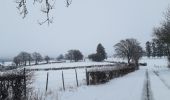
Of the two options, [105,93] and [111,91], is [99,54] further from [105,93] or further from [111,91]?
[105,93]

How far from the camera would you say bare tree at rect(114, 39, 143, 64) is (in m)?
110

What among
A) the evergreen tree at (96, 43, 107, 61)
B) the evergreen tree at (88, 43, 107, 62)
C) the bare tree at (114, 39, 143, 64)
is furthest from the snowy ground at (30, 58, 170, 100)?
the evergreen tree at (96, 43, 107, 61)

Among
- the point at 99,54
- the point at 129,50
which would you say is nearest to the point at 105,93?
the point at 129,50

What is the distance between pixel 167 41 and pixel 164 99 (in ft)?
143

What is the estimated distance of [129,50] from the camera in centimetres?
11444

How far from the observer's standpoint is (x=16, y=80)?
474 inches

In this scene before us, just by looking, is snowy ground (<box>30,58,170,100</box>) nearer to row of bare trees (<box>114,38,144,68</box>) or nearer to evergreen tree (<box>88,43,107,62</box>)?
row of bare trees (<box>114,38,144,68</box>)

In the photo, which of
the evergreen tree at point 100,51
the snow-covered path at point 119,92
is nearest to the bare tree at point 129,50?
the evergreen tree at point 100,51

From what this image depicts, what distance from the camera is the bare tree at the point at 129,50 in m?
110

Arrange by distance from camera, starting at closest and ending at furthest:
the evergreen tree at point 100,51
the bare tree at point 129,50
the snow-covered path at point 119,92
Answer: the snow-covered path at point 119,92, the bare tree at point 129,50, the evergreen tree at point 100,51

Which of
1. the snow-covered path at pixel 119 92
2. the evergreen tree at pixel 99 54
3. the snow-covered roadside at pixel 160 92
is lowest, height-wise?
→ the snow-covered roadside at pixel 160 92

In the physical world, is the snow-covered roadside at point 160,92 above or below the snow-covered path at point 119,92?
below

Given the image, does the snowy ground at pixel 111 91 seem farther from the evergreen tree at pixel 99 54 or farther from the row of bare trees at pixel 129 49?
the evergreen tree at pixel 99 54

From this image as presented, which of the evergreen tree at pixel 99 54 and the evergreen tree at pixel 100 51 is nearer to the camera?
the evergreen tree at pixel 99 54
